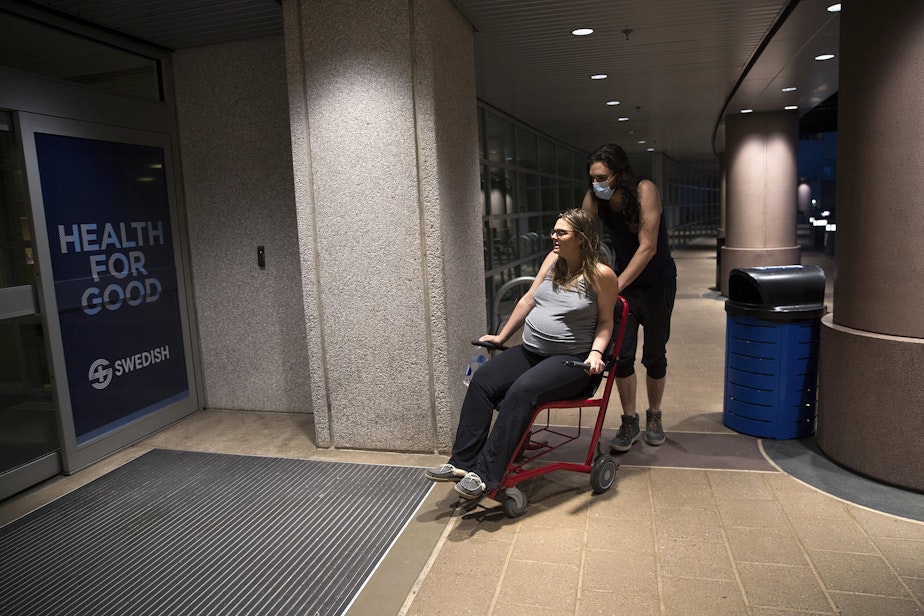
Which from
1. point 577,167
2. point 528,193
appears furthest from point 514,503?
point 577,167

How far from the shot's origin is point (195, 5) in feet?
13.0

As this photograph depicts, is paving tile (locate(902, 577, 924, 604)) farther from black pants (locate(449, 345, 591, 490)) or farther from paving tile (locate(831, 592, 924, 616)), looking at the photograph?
black pants (locate(449, 345, 591, 490))

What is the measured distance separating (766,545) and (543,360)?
1258 millimetres

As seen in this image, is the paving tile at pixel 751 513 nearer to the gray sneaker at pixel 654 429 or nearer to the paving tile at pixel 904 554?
the paving tile at pixel 904 554

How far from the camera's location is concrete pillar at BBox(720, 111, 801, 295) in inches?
367

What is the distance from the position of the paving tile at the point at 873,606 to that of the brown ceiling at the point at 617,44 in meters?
3.61

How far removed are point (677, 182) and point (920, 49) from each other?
19721 millimetres

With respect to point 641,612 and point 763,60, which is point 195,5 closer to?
point 641,612

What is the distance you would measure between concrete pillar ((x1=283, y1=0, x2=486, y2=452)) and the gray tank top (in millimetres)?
745

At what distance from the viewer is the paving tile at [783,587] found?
96.2 inches

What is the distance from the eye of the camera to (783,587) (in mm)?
2557

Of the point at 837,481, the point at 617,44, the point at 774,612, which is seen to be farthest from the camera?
the point at 617,44

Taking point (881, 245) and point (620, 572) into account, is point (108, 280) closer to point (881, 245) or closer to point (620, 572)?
point (620, 572)

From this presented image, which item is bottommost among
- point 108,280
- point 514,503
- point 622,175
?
point 514,503
